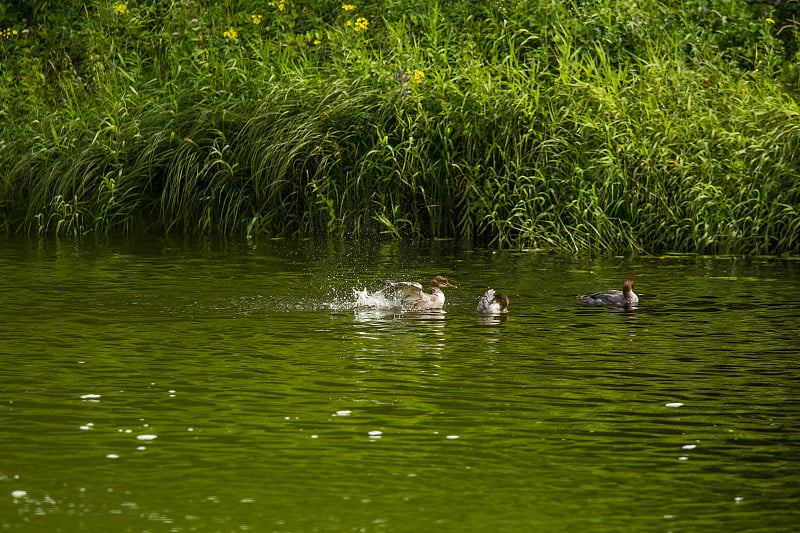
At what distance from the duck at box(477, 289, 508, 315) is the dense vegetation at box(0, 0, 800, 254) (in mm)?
4225

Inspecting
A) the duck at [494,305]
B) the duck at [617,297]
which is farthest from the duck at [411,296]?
the duck at [617,297]

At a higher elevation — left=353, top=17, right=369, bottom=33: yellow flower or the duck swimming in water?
left=353, top=17, right=369, bottom=33: yellow flower

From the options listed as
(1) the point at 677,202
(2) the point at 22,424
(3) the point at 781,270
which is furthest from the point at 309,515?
(1) the point at 677,202

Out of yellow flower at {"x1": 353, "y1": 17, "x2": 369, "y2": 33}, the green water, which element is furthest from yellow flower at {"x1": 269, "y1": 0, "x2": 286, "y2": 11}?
the green water

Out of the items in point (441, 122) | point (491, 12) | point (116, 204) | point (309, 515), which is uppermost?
point (491, 12)

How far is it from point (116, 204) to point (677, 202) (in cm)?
700

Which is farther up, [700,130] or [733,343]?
[700,130]

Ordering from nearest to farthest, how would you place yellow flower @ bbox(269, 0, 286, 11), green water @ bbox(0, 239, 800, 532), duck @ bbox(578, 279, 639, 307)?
green water @ bbox(0, 239, 800, 532) → duck @ bbox(578, 279, 639, 307) → yellow flower @ bbox(269, 0, 286, 11)

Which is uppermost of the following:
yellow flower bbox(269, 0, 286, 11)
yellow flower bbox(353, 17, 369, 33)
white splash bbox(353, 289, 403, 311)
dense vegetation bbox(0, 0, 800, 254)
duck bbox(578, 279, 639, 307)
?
yellow flower bbox(269, 0, 286, 11)

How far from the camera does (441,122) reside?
671 inches

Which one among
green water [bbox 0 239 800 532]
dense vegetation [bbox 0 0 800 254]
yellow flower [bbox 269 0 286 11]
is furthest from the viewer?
yellow flower [bbox 269 0 286 11]

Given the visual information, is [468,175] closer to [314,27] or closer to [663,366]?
[314,27]

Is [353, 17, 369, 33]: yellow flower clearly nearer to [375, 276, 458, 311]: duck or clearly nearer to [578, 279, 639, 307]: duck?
[375, 276, 458, 311]: duck

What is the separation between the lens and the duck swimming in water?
12.4m
